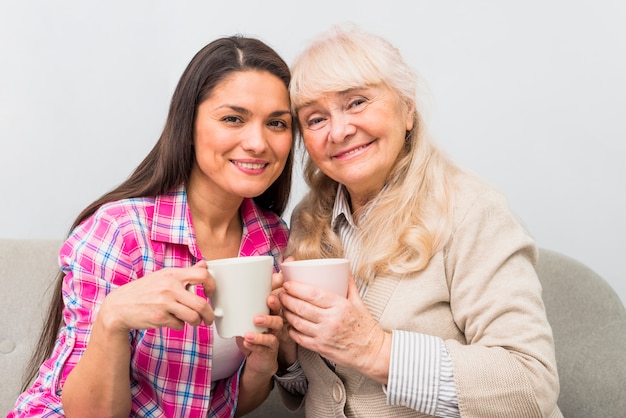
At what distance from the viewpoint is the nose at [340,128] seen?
53.6 inches

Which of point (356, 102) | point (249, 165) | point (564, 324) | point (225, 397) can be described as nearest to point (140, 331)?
point (225, 397)

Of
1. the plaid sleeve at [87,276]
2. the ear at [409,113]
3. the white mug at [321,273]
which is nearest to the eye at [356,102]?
the ear at [409,113]

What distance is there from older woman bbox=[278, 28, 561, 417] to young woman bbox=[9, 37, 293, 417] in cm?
9

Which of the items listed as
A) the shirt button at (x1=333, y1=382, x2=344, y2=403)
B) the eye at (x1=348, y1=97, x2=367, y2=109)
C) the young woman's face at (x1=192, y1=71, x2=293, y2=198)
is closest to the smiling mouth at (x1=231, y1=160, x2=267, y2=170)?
the young woman's face at (x1=192, y1=71, x2=293, y2=198)

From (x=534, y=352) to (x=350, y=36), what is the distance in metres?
0.71

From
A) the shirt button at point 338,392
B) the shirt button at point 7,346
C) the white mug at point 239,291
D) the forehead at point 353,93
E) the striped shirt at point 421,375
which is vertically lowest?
the shirt button at point 7,346

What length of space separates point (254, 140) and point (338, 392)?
52 cm

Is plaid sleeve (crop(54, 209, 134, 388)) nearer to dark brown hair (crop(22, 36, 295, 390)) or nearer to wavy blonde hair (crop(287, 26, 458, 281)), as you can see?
dark brown hair (crop(22, 36, 295, 390))

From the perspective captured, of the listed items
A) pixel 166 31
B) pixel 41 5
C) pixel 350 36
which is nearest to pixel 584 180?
pixel 350 36

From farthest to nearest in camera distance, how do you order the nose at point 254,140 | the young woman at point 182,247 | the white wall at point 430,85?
the white wall at point 430,85
the nose at point 254,140
the young woman at point 182,247

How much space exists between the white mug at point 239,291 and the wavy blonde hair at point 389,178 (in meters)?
0.27

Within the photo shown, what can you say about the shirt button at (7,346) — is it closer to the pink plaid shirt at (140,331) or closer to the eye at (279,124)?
the pink plaid shirt at (140,331)

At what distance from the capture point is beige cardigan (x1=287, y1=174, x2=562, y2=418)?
3.82ft

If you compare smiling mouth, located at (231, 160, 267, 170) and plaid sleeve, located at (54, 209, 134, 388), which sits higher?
smiling mouth, located at (231, 160, 267, 170)
